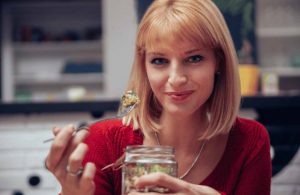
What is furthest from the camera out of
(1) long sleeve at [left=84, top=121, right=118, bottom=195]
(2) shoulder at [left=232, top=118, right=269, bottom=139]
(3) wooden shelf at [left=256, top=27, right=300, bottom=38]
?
(3) wooden shelf at [left=256, top=27, right=300, bottom=38]

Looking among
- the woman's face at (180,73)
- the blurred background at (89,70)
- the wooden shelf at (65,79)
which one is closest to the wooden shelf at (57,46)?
the blurred background at (89,70)

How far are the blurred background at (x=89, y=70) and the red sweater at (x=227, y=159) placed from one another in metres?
0.53

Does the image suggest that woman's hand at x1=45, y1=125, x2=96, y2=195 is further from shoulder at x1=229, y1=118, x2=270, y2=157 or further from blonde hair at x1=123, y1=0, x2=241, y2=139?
shoulder at x1=229, y1=118, x2=270, y2=157

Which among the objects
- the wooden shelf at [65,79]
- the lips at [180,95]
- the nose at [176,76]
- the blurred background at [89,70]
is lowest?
the wooden shelf at [65,79]

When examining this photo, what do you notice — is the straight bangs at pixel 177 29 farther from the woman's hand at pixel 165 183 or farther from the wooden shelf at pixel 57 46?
the wooden shelf at pixel 57 46

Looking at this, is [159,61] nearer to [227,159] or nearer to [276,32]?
[227,159]

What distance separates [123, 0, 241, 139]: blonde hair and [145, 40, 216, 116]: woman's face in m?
0.02

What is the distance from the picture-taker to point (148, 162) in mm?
786

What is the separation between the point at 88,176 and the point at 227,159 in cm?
54

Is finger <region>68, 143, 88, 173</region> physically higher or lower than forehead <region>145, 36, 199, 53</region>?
lower

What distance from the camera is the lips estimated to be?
1.01 meters

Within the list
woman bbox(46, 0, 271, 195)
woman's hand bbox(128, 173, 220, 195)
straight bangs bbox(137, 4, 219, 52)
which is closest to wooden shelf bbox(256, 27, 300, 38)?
woman bbox(46, 0, 271, 195)

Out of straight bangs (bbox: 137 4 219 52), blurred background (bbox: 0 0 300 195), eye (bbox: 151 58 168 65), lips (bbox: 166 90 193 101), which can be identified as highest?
straight bangs (bbox: 137 4 219 52)

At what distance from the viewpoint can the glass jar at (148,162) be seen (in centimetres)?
79
